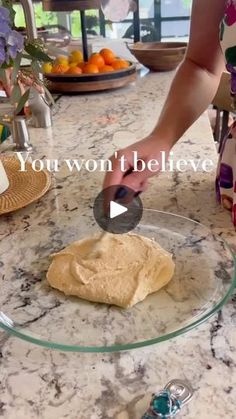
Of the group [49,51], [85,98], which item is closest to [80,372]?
[49,51]

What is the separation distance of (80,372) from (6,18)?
19.0 inches

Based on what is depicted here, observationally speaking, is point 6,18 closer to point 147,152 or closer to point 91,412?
point 147,152

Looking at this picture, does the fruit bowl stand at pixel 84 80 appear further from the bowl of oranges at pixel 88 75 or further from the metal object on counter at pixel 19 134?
the metal object on counter at pixel 19 134

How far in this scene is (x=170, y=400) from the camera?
0.42 metres

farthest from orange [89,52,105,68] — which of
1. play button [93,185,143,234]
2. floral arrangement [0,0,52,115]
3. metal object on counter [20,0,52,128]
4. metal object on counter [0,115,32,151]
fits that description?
play button [93,185,143,234]

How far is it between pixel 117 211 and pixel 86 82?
0.99 m

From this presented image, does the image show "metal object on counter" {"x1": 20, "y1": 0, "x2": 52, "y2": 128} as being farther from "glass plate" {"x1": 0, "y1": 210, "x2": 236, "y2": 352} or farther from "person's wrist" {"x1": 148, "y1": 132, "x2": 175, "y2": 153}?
"glass plate" {"x1": 0, "y1": 210, "x2": 236, "y2": 352}

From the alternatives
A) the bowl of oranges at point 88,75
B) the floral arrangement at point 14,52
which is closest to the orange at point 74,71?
the bowl of oranges at point 88,75

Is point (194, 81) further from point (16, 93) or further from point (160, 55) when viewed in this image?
point (160, 55)

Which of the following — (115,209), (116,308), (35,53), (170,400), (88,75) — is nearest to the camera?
(170,400)

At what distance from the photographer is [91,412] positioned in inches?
16.8

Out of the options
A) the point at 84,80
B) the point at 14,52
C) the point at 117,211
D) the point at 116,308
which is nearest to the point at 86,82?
the point at 84,80

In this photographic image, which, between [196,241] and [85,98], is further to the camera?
[85,98]

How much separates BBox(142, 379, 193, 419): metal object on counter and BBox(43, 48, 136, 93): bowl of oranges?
1260mm
